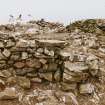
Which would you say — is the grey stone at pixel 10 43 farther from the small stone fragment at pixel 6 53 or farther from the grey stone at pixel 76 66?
the grey stone at pixel 76 66

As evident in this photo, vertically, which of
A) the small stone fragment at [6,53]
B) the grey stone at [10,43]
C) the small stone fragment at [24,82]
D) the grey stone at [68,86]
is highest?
the grey stone at [10,43]

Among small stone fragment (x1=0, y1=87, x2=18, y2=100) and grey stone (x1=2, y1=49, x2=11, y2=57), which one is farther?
grey stone (x1=2, y1=49, x2=11, y2=57)

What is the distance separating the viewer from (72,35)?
11297mm

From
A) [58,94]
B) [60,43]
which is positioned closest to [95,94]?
[58,94]

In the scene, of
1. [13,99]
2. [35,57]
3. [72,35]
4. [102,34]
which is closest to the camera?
[13,99]

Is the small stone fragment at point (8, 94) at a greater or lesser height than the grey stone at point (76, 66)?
lesser

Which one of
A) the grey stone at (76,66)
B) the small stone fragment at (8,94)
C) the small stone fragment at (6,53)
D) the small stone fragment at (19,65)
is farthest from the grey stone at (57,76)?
the small stone fragment at (6,53)

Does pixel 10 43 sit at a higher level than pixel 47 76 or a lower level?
higher

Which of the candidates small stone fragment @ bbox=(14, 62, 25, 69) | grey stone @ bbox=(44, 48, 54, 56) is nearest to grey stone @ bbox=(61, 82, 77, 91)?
grey stone @ bbox=(44, 48, 54, 56)

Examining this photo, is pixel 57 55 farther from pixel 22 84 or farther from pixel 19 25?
pixel 19 25

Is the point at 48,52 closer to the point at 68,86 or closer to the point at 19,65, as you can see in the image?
the point at 19,65

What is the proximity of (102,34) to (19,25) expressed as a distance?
11.3 feet

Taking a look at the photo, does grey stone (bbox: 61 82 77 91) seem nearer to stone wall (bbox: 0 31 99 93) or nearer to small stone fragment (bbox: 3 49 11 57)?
stone wall (bbox: 0 31 99 93)

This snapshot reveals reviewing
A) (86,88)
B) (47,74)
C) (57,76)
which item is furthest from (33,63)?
(86,88)
